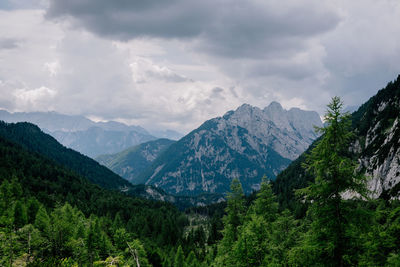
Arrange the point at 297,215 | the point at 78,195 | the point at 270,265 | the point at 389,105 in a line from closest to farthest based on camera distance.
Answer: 1. the point at 270,265
2. the point at 297,215
3. the point at 389,105
4. the point at 78,195

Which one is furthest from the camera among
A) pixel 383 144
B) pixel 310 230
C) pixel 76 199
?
pixel 76 199

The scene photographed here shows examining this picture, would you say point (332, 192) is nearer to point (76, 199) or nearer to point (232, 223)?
point (232, 223)

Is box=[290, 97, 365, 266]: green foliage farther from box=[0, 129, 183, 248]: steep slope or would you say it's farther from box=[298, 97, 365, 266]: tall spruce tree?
box=[0, 129, 183, 248]: steep slope

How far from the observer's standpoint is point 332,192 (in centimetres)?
1809

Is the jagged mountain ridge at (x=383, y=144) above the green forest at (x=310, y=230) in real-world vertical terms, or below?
above

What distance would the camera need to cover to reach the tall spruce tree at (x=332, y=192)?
56.1ft

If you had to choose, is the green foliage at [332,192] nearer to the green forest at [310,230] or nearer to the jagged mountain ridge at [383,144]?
the green forest at [310,230]

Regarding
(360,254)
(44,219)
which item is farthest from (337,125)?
(44,219)

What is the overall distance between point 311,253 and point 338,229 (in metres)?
2.46

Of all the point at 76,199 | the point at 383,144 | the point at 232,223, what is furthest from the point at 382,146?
the point at 76,199

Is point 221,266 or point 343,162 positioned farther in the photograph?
point 221,266

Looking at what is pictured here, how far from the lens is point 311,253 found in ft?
58.4

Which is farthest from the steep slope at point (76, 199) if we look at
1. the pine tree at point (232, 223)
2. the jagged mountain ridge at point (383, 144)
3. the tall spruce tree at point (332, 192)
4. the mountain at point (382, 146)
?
the tall spruce tree at point (332, 192)

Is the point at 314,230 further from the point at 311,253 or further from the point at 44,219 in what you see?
the point at 44,219
